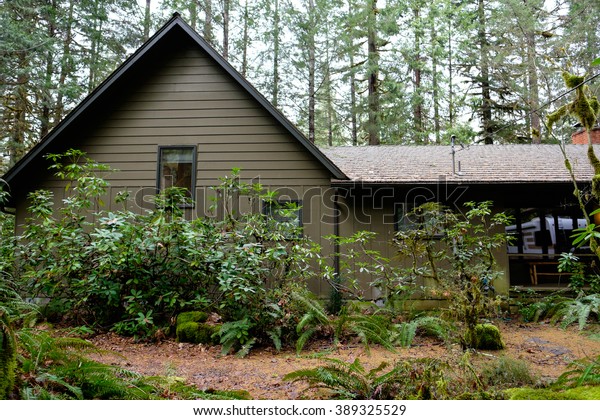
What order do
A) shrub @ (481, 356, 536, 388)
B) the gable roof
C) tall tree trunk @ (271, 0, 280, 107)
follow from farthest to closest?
tall tree trunk @ (271, 0, 280, 107)
the gable roof
shrub @ (481, 356, 536, 388)

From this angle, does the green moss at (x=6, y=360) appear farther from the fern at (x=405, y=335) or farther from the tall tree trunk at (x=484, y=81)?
the tall tree trunk at (x=484, y=81)

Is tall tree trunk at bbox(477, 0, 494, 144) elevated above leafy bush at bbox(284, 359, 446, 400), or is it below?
above

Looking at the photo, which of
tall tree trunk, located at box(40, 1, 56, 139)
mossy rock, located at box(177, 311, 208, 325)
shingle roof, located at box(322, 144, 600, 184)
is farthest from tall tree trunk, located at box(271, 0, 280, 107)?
mossy rock, located at box(177, 311, 208, 325)

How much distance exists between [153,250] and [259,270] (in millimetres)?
1984

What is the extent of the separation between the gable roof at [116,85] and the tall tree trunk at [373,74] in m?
9.91

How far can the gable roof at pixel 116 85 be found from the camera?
27.7ft

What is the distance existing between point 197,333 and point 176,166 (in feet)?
14.4

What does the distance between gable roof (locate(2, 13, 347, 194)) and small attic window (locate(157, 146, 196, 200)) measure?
1714mm

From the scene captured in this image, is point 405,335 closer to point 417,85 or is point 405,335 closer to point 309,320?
point 309,320

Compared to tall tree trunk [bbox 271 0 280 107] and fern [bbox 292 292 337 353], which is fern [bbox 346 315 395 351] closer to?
fern [bbox 292 292 337 353]

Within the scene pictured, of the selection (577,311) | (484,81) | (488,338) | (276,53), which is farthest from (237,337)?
(484,81)

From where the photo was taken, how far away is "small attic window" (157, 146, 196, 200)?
906cm

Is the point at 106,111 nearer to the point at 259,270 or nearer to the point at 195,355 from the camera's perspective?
the point at 259,270
